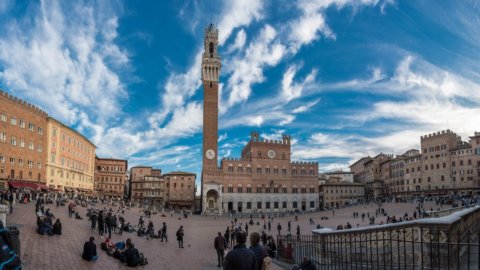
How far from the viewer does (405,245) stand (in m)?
7.94

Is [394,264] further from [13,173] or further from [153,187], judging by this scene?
[153,187]

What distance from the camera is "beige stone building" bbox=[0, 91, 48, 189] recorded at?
47062mm

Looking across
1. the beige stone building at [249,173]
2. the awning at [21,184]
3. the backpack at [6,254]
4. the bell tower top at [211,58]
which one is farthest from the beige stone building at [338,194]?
the backpack at [6,254]

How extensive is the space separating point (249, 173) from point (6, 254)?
253 feet

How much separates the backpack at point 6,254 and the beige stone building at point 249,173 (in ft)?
233

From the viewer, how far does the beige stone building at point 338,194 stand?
91.4 m

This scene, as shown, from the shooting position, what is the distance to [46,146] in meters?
56.7

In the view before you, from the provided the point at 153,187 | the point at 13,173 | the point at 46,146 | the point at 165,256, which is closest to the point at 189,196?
the point at 153,187

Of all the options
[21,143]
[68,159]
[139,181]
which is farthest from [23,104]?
[139,181]

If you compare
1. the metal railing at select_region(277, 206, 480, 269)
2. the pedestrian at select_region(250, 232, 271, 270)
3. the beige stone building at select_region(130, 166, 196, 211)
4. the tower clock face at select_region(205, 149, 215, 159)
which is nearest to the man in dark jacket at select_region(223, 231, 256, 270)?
the pedestrian at select_region(250, 232, 271, 270)

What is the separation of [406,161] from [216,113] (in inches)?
1719

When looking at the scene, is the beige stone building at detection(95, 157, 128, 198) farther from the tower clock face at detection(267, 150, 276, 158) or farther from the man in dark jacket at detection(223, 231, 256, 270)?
the man in dark jacket at detection(223, 231, 256, 270)

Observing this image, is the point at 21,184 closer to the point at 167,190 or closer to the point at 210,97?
the point at 210,97

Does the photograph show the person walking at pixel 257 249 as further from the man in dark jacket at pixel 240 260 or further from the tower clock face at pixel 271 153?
the tower clock face at pixel 271 153
